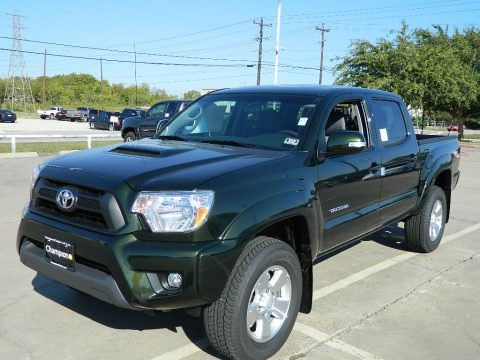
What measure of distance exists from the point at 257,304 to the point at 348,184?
1.42m

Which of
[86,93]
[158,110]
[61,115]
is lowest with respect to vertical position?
[61,115]

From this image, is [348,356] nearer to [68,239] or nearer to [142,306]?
[142,306]

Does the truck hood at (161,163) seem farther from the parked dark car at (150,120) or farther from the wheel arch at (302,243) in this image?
the parked dark car at (150,120)

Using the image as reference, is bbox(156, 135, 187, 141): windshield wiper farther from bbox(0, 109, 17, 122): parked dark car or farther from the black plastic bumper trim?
bbox(0, 109, 17, 122): parked dark car

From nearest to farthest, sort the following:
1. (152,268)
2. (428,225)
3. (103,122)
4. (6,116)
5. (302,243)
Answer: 1. (152,268)
2. (302,243)
3. (428,225)
4. (103,122)
5. (6,116)

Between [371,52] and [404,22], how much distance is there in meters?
3.12

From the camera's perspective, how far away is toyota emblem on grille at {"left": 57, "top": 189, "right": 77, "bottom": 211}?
3.24 m

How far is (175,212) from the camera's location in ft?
9.83

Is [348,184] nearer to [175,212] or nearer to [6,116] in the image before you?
[175,212]

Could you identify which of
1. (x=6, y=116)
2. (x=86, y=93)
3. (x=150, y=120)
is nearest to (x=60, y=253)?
(x=150, y=120)

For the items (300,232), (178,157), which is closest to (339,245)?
(300,232)

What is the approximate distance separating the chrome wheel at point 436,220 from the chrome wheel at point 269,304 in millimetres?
3236

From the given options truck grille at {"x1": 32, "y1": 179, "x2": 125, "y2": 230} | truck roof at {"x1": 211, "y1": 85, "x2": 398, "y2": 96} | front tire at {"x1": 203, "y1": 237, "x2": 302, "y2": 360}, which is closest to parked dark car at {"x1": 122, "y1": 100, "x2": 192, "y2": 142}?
truck roof at {"x1": 211, "y1": 85, "x2": 398, "y2": 96}

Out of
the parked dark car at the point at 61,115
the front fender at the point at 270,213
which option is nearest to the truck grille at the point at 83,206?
the front fender at the point at 270,213
